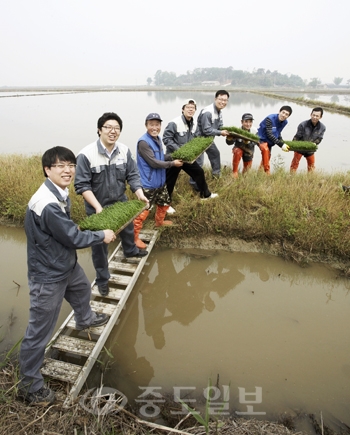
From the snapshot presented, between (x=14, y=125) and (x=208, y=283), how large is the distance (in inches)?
587

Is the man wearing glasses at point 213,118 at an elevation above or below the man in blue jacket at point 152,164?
above

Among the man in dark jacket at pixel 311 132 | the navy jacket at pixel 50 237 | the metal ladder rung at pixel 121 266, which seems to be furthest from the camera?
the man in dark jacket at pixel 311 132

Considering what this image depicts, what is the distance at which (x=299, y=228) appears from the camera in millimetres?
4125

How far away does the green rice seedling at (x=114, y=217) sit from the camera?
2.59 metres

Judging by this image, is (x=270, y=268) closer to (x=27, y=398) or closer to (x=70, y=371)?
(x=70, y=371)

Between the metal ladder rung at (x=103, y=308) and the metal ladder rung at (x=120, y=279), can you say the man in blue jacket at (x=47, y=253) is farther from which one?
the metal ladder rung at (x=120, y=279)

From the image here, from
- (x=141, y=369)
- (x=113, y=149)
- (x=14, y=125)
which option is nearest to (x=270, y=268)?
(x=141, y=369)

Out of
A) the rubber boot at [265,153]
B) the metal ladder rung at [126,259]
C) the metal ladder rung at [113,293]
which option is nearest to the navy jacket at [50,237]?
the metal ladder rung at [113,293]

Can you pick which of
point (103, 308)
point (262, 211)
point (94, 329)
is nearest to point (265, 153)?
point (262, 211)

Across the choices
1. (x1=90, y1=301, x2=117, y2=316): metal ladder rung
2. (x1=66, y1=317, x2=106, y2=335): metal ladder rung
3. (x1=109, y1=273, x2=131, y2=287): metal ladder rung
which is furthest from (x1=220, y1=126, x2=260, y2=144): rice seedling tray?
(x1=66, y1=317, x2=106, y2=335): metal ladder rung

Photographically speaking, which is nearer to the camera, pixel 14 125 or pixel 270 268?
pixel 270 268

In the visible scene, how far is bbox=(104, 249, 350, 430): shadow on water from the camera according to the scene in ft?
7.87

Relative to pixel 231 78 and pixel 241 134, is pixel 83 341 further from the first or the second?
pixel 231 78

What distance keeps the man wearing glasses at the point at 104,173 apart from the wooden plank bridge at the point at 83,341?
25 cm
